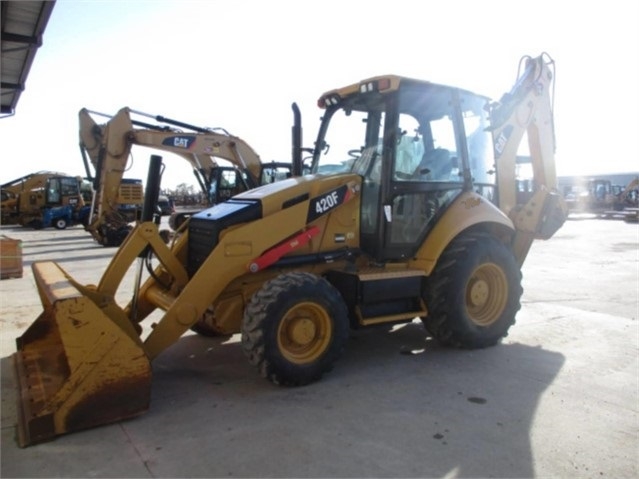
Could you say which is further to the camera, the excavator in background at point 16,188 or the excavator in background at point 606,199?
the excavator in background at point 606,199

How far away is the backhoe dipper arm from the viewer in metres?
5.68

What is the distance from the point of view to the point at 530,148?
6141mm

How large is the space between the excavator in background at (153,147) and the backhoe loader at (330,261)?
8.38 metres

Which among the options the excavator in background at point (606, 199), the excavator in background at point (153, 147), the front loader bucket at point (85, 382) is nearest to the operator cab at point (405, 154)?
the front loader bucket at point (85, 382)

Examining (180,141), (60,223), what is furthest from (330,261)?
(60,223)

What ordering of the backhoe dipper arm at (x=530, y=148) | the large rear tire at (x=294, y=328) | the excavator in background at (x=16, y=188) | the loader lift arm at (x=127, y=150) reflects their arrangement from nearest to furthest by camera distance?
the large rear tire at (x=294, y=328) < the backhoe dipper arm at (x=530, y=148) < the loader lift arm at (x=127, y=150) < the excavator in background at (x=16, y=188)

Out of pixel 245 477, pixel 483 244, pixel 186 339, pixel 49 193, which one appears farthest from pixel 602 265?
pixel 49 193

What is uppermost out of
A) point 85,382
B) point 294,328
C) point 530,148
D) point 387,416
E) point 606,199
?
point 530,148

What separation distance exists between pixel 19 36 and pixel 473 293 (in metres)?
7.32

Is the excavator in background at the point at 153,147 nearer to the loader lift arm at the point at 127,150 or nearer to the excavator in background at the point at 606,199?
the loader lift arm at the point at 127,150

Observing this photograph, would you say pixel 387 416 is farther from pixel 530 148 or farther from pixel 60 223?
pixel 60 223

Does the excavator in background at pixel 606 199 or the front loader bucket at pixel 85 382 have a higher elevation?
the excavator in background at pixel 606 199

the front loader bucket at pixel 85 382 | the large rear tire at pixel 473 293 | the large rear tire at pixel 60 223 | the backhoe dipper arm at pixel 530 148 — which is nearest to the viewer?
the front loader bucket at pixel 85 382

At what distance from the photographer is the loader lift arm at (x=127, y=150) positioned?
42.5 ft
